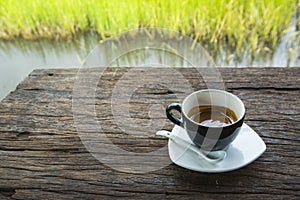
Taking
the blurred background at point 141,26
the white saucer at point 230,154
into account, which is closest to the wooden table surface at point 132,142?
the white saucer at point 230,154

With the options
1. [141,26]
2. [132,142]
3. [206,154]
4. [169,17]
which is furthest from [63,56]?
[206,154]

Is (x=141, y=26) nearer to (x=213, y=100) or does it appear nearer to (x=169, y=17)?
(x=169, y=17)

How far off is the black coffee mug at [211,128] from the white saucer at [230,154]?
0.9 inches

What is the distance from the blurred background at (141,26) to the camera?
1.14 m

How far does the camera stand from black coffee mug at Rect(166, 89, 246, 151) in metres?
0.50

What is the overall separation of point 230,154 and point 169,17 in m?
0.71

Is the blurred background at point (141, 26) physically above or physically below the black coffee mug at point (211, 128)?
below

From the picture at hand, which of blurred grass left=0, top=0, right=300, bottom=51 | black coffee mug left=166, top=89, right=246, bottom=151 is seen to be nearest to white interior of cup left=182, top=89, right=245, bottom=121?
black coffee mug left=166, top=89, right=246, bottom=151


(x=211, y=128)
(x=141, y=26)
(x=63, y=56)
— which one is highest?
(x=211, y=128)

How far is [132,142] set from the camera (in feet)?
2.03

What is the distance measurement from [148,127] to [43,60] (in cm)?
75

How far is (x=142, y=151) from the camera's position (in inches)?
23.4

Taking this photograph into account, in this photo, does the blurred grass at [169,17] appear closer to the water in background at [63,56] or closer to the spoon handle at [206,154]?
the water in background at [63,56]

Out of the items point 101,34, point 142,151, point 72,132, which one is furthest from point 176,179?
point 101,34
